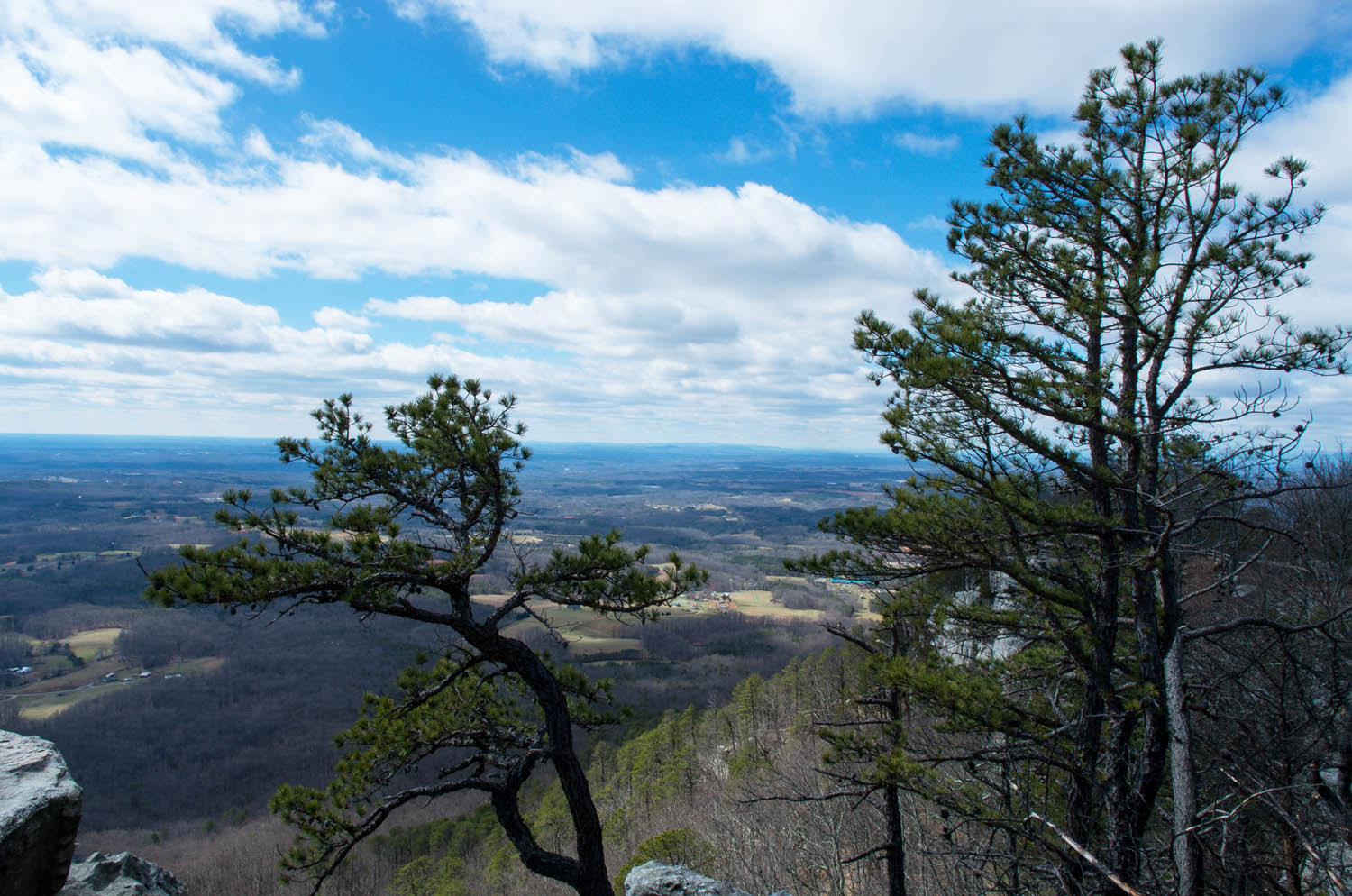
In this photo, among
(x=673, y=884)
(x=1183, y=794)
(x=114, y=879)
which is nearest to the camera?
(x=1183, y=794)

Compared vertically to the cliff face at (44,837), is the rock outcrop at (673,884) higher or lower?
lower

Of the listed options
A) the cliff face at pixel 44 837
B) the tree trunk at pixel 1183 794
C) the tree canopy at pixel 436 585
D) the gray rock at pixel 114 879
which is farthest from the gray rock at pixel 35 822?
the tree trunk at pixel 1183 794

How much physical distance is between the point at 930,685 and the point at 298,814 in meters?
6.66

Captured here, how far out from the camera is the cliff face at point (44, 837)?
379 centimetres

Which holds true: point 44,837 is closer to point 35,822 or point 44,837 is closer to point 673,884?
point 35,822

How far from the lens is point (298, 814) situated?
245 inches

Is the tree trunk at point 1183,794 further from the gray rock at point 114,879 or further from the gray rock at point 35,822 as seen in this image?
the gray rock at point 114,879

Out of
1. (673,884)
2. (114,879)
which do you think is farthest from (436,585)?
(673,884)

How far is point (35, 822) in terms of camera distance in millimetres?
3914

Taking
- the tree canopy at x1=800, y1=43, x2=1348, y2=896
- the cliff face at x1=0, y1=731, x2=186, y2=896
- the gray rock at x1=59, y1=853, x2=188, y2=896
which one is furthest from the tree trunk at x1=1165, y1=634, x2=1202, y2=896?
the gray rock at x1=59, y1=853, x2=188, y2=896

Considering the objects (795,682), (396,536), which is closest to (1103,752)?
(396,536)

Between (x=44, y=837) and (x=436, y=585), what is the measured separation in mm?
3042

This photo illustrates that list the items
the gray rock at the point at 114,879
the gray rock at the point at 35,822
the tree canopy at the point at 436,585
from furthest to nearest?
the tree canopy at the point at 436,585, the gray rock at the point at 114,879, the gray rock at the point at 35,822

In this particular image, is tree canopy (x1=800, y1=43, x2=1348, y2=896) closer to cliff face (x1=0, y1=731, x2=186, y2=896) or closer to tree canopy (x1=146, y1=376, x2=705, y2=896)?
tree canopy (x1=146, y1=376, x2=705, y2=896)
